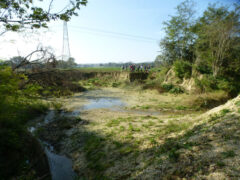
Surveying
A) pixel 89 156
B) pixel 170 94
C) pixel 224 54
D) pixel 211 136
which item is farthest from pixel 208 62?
pixel 89 156

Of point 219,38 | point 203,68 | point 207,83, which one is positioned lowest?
point 207,83

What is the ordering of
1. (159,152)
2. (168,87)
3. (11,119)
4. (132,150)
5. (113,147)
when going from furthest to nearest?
(168,87), (113,147), (132,150), (11,119), (159,152)

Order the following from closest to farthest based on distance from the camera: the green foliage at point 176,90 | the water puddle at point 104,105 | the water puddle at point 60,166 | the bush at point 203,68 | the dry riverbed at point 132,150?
the dry riverbed at point 132,150 < the water puddle at point 60,166 < the water puddle at point 104,105 < the bush at point 203,68 < the green foliage at point 176,90

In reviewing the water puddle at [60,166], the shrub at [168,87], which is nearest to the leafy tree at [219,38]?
the shrub at [168,87]

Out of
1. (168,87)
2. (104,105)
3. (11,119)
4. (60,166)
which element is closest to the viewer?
(11,119)

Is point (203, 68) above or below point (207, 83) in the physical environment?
above

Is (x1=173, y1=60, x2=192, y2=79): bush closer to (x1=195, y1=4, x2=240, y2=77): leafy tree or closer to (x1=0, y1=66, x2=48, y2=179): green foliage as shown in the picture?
(x1=195, y1=4, x2=240, y2=77): leafy tree

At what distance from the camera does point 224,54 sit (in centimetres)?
1952

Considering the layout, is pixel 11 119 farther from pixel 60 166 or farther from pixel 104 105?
pixel 104 105

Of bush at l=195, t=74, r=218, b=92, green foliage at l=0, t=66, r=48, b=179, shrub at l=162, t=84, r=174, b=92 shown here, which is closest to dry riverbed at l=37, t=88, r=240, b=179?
green foliage at l=0, t=66, r=48, b=179

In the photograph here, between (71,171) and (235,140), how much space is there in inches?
229

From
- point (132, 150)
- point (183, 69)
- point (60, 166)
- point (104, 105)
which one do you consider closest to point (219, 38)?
point (183, 69)

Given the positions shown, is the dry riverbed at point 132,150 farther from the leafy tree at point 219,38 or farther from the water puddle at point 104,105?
the leafy tree at point 219,38

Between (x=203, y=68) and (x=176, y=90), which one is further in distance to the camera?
(x=176, y=90)
